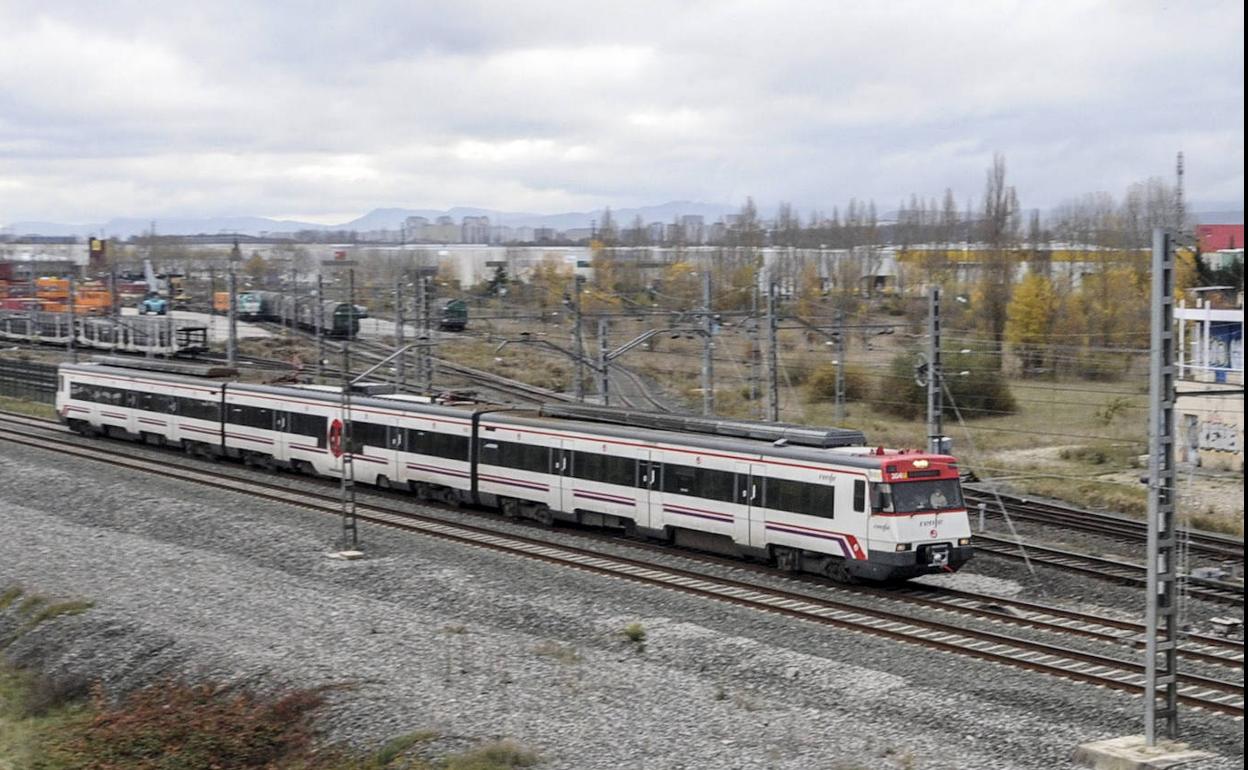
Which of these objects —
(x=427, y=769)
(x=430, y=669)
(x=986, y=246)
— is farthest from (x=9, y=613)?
(x=986, y=246)

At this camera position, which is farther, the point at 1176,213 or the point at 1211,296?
the point at 1211,296

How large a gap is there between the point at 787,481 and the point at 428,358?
63.6 feet

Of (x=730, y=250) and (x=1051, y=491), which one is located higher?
(x=730, y=250)

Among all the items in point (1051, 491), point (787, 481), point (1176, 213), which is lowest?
point (1051, 491)

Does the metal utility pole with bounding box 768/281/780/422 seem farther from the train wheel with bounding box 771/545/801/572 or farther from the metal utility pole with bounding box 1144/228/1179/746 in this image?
the metal utility pole with bounding box 1144/228/1179/746

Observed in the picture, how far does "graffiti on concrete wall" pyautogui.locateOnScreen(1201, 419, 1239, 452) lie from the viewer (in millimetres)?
41625

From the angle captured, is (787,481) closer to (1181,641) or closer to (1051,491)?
(1181,641)

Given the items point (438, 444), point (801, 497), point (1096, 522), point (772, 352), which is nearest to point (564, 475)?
point (438, 444)

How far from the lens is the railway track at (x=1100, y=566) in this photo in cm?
2248

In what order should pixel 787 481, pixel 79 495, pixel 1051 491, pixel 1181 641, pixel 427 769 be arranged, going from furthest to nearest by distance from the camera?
pixel 1051 491
pixel 79 495
pixel 787 481
pixel 1181 641
pixel 427 769

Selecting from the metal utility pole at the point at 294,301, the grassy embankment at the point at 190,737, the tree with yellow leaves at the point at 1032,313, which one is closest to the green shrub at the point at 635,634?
the grassy embankment at the point at 190,737

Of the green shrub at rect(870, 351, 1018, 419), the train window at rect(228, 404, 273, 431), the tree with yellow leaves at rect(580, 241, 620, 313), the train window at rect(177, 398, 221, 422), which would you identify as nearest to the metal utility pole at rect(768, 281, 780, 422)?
the green shrub at rect(870, 351, 1018, 419)

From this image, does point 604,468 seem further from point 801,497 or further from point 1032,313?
point 1032,313

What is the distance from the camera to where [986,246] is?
7681 centimetres
